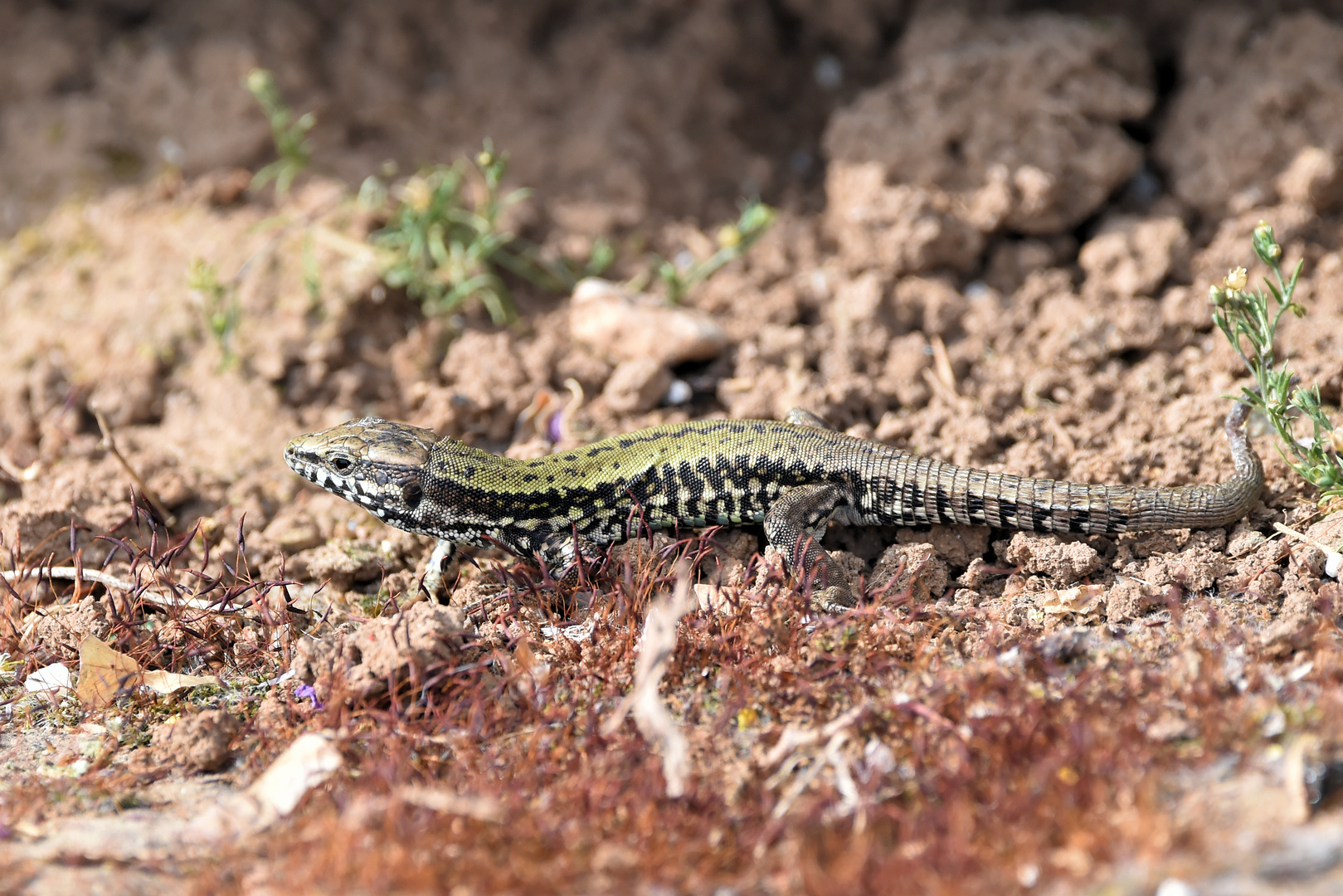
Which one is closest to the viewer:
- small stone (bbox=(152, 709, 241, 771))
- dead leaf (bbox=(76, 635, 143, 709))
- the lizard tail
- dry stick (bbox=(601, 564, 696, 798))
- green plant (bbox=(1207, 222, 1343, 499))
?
dry stick (bbox=(601, 564, 696, 798))

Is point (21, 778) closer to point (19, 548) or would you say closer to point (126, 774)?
point (126, 774)

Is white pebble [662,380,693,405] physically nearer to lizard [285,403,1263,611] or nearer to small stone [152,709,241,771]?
lizard [285,403,1263,611]

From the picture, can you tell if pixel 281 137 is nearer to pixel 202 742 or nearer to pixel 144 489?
pixel 144 489

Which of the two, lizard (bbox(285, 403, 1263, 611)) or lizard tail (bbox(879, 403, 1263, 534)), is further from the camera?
lizard (bbox(285, 403, 1263, 611))

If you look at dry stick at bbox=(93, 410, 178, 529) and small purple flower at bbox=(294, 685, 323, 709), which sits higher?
dry stick at bbox=(93, 410, 178, 529)

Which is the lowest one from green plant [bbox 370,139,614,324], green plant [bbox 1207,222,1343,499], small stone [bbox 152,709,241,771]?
small stone [bbox 152,709,241,771]

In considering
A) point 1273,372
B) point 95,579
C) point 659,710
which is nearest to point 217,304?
point 95,579

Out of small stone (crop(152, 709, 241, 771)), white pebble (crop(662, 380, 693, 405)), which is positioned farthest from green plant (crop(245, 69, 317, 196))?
small stone (crop(152, 709, 241, 771))

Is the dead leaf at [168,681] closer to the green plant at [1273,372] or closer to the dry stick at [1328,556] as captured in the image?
the green plant at [1273,372]

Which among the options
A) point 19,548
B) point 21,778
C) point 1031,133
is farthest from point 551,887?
point 1031,133
